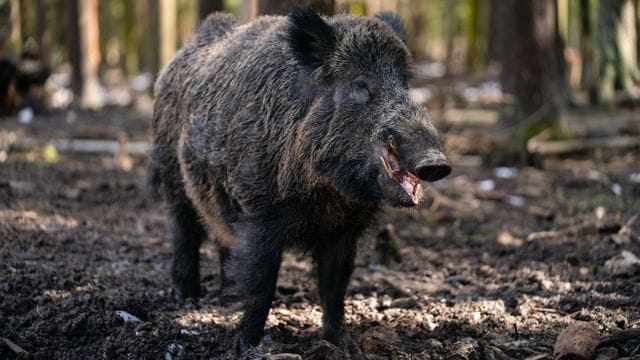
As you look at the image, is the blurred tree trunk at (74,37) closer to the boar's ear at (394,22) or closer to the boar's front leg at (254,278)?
the boar's ear at (394,22)

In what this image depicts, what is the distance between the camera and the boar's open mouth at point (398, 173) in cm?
408

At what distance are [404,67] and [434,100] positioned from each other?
1261 cm

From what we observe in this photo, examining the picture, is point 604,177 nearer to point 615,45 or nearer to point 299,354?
point 615,45

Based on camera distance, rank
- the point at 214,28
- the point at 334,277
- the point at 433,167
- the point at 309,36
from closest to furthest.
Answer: the point at 433,167 < the point at 309,36 < the point at 334,277 < the point at 214,28

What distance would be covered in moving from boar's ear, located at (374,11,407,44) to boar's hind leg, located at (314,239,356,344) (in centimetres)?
128

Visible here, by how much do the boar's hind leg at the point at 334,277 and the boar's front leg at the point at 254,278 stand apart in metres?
0.35

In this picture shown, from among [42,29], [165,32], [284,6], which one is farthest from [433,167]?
[42,29]

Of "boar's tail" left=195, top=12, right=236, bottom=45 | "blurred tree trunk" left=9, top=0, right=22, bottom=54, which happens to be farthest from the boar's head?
"blurred tree trunk" left=9, top=0, right=22, bottom=54

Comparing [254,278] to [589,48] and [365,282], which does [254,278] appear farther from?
[589,48]

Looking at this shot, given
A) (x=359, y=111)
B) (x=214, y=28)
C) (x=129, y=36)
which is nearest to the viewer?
(x=359, y=111)

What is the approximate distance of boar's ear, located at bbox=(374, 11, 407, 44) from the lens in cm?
512

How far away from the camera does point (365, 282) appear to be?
6109mm

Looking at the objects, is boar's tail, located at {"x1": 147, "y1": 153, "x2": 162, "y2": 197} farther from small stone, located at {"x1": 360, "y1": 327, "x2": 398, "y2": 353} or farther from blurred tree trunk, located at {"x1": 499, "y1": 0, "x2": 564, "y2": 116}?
blurred tree trunk, located at {"x1": 499, "y1": 0, "x2": 564, "y2": 116}

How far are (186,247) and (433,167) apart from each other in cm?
266
